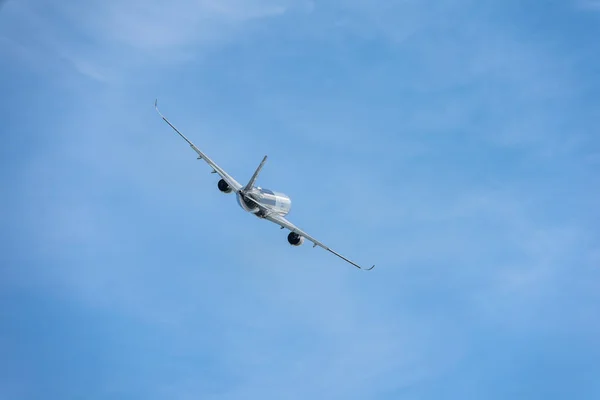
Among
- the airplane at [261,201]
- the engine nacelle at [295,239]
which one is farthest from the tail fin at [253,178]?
the engine nacelle at [295,239]

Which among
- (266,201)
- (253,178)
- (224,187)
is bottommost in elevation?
(253,178)

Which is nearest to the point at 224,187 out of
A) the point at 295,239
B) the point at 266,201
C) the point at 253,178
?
the point at 266,201

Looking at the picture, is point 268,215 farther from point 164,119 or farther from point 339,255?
point 164,119

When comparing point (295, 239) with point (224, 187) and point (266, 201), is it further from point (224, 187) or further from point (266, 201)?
point (224, 187)

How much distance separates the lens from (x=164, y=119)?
14625cm

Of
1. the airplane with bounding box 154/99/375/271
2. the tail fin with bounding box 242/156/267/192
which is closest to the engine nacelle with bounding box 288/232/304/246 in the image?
the airplane with bounding box 154/99/375/271

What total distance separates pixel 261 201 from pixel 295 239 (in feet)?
41.8

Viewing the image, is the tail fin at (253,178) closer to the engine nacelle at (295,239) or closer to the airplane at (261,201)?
the airplane at (261,201)

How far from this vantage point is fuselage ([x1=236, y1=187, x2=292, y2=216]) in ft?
443

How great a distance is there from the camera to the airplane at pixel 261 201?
13462cm

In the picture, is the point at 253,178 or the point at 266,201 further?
the point at 266,201

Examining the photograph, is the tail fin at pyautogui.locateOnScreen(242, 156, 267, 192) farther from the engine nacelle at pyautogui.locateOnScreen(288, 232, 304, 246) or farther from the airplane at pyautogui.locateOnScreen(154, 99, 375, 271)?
the engine nacelle at pyautogui.locateOnScreen(288, 232, 304, 246)

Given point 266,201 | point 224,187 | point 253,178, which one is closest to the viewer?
point 253,178

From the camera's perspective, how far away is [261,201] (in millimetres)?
135750
